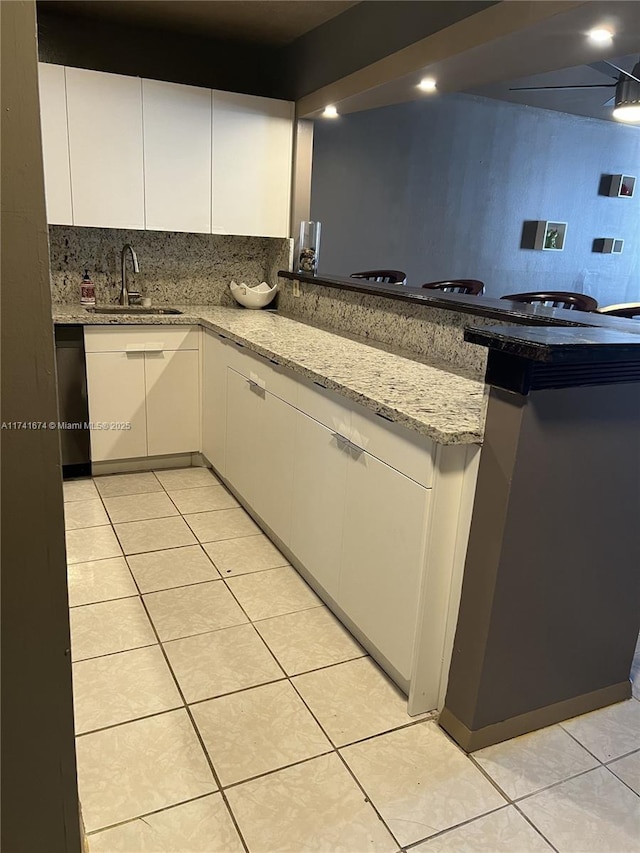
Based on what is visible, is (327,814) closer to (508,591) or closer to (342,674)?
(342,674)

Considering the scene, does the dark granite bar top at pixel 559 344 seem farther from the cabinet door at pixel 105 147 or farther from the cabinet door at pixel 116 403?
the cabinet door at pixel 105 147

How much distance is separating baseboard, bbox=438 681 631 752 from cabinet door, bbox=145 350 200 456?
7.71ft

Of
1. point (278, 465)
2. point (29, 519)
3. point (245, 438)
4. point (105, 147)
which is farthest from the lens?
point (105, 147)

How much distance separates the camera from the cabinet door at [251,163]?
3660 millimetres

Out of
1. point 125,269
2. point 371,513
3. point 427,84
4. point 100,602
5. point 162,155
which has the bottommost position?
point 100,602

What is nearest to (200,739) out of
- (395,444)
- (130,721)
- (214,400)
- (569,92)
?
(130,721)

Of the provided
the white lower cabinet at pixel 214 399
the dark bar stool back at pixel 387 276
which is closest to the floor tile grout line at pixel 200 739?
the white lower cabinet at pixel 214 399

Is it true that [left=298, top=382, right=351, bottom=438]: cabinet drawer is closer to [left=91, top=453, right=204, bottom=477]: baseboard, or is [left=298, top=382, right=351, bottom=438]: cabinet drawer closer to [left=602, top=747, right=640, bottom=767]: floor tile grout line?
[left=602, top=747, right=640, bottom=767]: floor tile grout line

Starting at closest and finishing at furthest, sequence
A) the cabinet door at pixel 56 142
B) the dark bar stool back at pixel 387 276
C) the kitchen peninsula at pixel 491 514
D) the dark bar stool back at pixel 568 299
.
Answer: the kitchen peninsula at pixel 491 514 < the dark bar stool back at pixel 568 299 < the cabinet door at pixel 56 142 < the dark bar stool back at pixel 387 276

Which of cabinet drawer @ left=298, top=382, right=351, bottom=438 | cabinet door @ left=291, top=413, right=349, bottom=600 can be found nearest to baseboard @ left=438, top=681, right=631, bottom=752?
cabinet door @ left=291, top=413, right=349, bottom=600

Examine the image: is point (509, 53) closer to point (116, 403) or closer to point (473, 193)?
point (116, 403)

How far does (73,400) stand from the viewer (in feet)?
11.2

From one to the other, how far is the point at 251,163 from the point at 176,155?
1.47ft

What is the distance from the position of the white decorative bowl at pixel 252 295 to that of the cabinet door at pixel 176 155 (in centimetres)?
48
